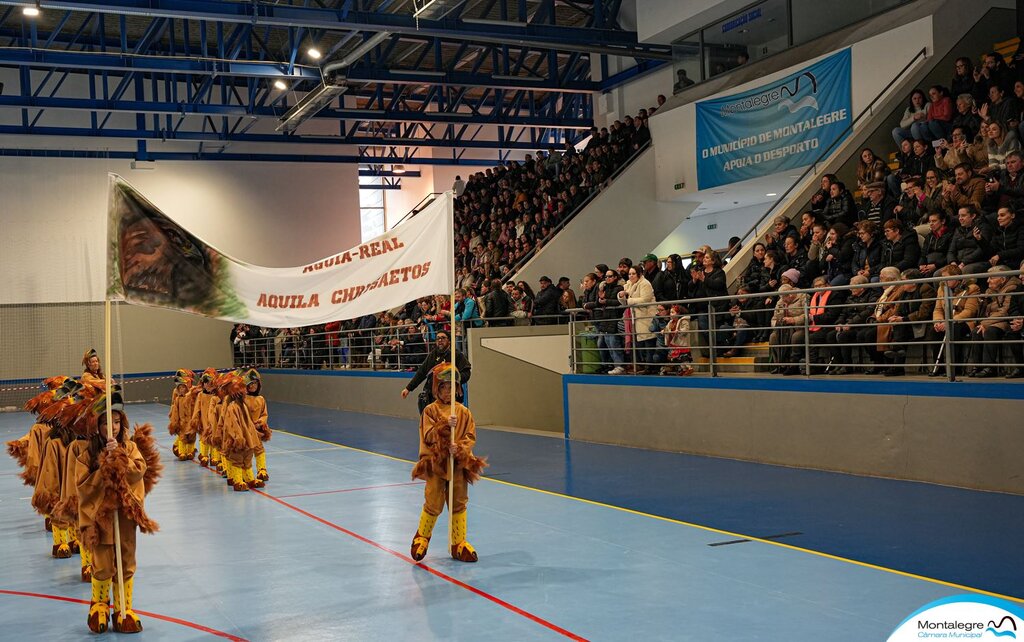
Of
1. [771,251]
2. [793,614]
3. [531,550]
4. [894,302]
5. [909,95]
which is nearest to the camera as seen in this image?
[793,614]

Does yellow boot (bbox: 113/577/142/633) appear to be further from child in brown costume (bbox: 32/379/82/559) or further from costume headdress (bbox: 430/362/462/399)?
costume headdress (bbox: 430/362/462/399)

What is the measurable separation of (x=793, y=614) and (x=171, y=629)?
414 cm

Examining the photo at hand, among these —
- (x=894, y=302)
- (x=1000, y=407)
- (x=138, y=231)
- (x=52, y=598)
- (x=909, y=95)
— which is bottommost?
(x=52, y=598)

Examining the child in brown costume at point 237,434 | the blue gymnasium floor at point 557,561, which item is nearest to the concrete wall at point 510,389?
the blue gymnasium floor at point 557,561

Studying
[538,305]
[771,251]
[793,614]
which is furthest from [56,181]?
[793,614]

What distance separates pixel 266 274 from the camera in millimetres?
9078

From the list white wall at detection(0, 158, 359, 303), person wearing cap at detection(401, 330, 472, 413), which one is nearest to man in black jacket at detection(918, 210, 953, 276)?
person wearing cap at detection(401, 330, 472, 413)

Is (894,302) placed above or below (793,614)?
above

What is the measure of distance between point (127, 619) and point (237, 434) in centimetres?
614

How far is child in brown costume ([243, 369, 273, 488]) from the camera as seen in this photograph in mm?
12930

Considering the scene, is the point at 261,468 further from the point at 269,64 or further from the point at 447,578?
the point at 269,64

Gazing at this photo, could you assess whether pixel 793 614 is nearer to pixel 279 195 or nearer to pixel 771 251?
pixel 771 251

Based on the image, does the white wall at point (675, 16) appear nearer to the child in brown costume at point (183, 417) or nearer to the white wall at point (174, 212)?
the child in brown costume at point (183, 417)

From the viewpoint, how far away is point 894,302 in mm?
10883
